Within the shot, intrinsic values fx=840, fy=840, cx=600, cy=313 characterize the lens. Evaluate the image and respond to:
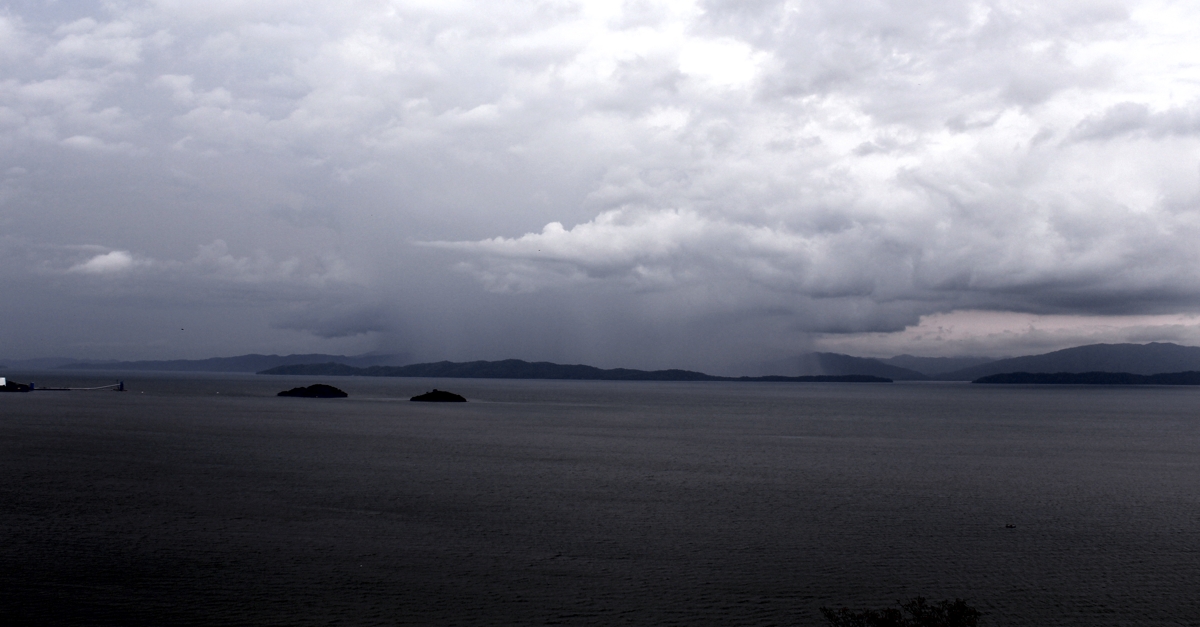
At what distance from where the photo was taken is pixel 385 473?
54.2 metres

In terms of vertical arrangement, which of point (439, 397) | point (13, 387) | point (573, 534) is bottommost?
point (439, 397)

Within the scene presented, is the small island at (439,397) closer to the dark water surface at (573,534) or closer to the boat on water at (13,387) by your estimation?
the boat on water at (13,387)

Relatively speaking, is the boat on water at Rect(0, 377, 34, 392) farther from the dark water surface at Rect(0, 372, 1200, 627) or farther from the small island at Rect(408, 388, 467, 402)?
the dark water surface at Rect(0, 372, 1200, 627)

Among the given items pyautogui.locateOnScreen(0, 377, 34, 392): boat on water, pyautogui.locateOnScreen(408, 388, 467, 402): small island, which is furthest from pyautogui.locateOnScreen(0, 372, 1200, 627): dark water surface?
pyautogui.locateOnScreen(0, 377, 34, 392): boat on water

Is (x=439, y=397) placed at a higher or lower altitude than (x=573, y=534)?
lower

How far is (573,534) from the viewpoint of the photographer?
3481cm

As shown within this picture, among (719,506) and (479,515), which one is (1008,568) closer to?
(719,506)

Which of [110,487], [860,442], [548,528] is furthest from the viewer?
[860,442]

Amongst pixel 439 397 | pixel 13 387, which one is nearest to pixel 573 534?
pixel 439 397

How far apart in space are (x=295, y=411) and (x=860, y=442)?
89082 mm

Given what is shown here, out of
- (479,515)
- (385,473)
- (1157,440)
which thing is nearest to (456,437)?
(385,473)

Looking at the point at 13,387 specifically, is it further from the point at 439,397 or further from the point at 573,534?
the point at 573,534

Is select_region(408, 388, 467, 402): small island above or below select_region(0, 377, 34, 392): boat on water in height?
below

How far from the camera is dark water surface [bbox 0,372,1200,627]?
983 inches
